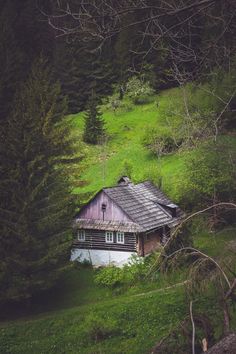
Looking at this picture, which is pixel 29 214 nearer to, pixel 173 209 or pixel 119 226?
pixel 119 226

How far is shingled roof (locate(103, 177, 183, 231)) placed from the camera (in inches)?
1242

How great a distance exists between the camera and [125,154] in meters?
50.3

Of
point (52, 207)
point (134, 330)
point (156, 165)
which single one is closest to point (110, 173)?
point (156, 165)

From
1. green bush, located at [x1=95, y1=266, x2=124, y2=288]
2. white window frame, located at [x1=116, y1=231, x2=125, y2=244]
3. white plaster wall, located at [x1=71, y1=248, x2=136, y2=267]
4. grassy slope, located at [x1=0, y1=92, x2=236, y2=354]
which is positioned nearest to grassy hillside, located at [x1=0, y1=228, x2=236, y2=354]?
grassy slope, located at [x1=0, y1=92, x2=236, y2=354]

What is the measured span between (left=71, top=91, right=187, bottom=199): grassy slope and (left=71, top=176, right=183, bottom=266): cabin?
234 inches

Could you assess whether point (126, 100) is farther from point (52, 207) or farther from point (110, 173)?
point (52, 207)

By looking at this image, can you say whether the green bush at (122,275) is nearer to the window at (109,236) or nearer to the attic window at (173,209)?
the window at (109,236)

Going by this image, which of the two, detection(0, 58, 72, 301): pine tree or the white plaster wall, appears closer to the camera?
detection(0, 58, 72, 301): pine tree

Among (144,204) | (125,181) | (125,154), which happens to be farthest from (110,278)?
(125,154)

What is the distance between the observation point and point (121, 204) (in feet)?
104

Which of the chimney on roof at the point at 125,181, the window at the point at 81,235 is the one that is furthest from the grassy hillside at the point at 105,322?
the chimney on roof at the point at 125,181

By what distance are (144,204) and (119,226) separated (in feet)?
→ 8.98

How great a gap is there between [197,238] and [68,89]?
122 feet

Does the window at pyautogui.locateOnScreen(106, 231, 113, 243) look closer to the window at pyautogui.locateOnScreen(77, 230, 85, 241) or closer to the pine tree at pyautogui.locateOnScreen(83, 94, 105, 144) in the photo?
the window at pyautogui.locateOnScreen(77, 230, 85, 241)
